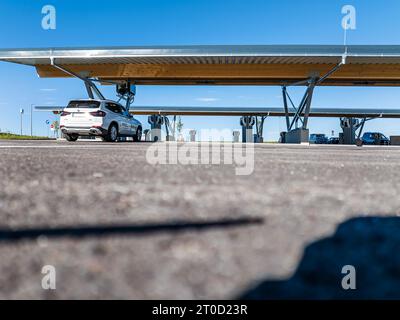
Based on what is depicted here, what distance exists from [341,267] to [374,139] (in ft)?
103

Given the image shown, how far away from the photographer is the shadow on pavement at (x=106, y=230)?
40.4 inches

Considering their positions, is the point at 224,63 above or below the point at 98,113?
above

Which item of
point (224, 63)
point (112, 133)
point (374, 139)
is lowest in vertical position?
point (112, 133)

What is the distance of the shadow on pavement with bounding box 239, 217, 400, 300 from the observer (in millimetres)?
769

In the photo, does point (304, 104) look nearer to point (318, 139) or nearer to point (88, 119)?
point (88, 119)

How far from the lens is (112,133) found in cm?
1199

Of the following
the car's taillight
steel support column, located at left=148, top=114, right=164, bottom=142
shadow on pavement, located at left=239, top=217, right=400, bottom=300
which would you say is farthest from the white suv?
steel support column, located at left=148, top=114, right=164, bottom=142

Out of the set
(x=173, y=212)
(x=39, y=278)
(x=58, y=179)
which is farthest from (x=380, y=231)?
(x=58, y=179)

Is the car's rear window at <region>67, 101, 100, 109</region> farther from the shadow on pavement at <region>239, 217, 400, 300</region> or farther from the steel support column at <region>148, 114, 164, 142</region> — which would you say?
the steel support column at <region>148, 114, 164, 142</region>

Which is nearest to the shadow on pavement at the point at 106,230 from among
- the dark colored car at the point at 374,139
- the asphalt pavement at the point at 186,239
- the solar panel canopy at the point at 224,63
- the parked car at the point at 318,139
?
the asphalt pavement at the point at 186,239

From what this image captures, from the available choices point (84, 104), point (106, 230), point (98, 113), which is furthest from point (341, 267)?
point (84, 104)

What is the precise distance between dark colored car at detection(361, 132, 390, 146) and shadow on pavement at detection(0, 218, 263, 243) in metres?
30.1

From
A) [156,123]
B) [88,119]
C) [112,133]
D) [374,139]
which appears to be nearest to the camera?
[88,119]

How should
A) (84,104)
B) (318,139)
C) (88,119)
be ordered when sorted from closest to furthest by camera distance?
(88,119) → (84,104) → (318,139)
